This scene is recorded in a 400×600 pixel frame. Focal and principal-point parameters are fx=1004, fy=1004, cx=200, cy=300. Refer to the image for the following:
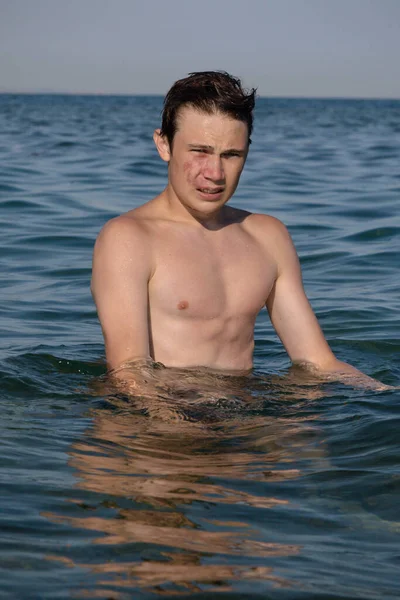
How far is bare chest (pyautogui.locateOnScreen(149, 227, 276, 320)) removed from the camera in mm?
5133

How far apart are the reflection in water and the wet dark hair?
132 centimetres

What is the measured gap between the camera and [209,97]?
16.2 ft

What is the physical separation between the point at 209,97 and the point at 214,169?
1.18 feet

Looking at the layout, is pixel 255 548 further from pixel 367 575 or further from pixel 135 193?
pixel 135 193

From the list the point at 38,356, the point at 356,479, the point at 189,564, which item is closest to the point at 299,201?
the point at 38,356

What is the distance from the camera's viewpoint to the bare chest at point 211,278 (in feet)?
16.8

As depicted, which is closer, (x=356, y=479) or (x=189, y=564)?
(x=189, y=564)

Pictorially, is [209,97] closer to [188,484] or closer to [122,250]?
[122,250]

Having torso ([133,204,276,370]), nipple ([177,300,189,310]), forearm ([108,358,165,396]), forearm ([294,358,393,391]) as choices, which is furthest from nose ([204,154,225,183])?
forearm ([294,358,393,391])

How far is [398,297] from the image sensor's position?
8586mm

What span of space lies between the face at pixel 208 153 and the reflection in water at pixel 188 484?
3.14ft

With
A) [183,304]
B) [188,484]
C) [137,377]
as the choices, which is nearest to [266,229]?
[183,304]

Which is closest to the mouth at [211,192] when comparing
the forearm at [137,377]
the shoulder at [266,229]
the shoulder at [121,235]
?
the shoulder at [121,235]

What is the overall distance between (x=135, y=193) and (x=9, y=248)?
15.4 ft
